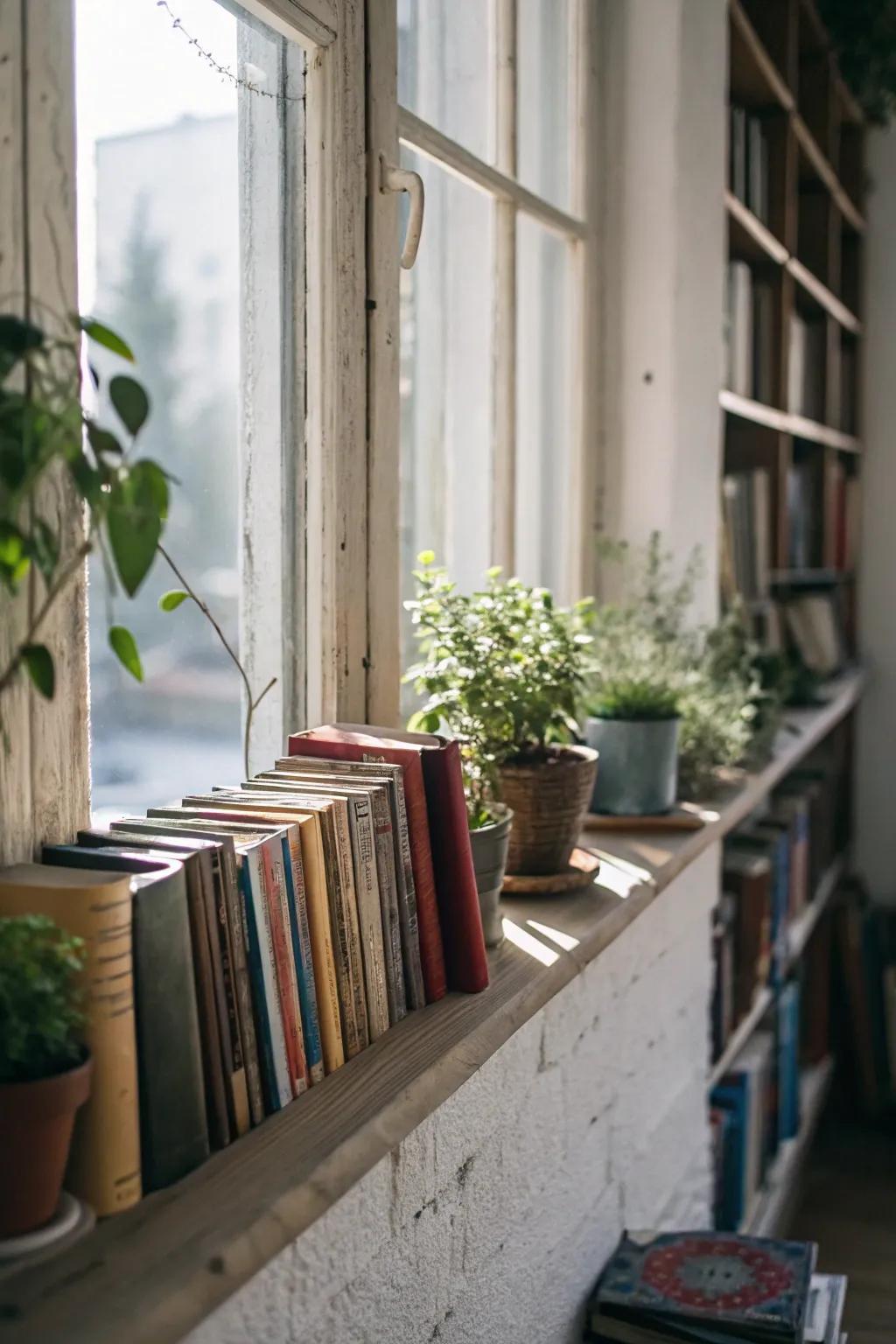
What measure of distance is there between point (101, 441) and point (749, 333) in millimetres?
2504

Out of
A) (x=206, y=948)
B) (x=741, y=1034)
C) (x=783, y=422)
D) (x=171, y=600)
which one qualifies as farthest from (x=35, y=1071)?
(x=783, y=422)

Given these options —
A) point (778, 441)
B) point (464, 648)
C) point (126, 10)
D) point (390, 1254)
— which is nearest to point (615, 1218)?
point (390, 1254)

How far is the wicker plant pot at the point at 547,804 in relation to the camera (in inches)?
62.2

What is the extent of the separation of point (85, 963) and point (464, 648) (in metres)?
0.73

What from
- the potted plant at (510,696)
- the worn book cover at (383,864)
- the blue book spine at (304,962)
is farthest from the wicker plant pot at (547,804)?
the blue book spine at (304,962)

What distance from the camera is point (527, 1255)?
59.7 inches

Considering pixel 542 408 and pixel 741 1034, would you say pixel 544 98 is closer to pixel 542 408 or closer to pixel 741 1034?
pixel 542 408

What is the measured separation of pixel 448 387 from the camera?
1914 millimetres

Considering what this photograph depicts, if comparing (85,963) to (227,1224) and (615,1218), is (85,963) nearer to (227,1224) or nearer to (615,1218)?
(227,1224)

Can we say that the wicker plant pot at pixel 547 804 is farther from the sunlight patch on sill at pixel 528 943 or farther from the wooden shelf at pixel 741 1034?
the wooden shelf at pixel 741 1034

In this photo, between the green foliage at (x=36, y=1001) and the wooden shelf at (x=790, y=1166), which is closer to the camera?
the green foliage at (x=36, y=1001)

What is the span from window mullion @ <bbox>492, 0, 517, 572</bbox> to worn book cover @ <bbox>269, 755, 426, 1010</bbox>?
805mm

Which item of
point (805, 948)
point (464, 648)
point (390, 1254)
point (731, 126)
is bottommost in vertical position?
point (805, 948)

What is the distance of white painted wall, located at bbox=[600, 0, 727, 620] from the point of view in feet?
7.56
